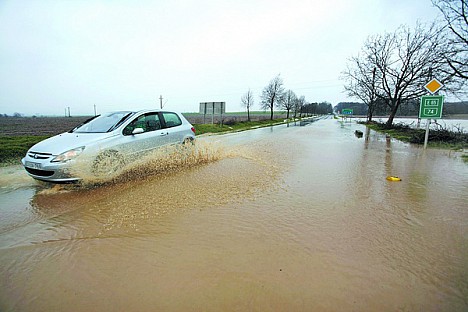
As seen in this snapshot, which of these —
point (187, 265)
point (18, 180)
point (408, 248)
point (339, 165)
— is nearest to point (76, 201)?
point (18, 180)

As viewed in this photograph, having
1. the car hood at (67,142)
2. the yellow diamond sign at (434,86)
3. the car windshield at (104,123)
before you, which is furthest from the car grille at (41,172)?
the yellow diamond sign at (434,86)

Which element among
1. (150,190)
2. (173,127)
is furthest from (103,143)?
(173,127)

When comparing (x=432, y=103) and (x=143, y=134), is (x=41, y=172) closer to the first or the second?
(x=143, y=134)

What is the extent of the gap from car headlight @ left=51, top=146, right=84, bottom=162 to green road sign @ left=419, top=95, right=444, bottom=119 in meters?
13.8

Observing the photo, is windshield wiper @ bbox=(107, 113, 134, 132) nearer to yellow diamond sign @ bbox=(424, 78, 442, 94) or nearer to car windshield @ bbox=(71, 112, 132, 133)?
car windshield @ bbox=(71, 112, 132, 133)

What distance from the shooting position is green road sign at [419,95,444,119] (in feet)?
35.7

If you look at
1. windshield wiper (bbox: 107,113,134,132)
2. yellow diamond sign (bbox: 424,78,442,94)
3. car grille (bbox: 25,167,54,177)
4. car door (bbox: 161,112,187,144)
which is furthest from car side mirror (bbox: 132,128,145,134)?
yellow diamond sign (bbox: 424,78,442,94)

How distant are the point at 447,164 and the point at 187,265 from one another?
9342 mm

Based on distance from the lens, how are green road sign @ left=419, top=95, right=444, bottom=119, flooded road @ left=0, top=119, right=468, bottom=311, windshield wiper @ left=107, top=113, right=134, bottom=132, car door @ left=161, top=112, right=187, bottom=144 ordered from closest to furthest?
flooded road @ left=0, top=119, right=468, bottom=311
windshield wiper @ left=107, top=113, right=134, bottom=132
car door @ left=161, top=112, right=187, bottom=144
green road sign @ left=419, top=95, right=444, bottom=119

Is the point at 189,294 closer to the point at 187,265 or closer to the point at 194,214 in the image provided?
the point at 187,265

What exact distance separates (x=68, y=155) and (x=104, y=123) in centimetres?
155

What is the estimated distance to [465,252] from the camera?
2816 millimetres

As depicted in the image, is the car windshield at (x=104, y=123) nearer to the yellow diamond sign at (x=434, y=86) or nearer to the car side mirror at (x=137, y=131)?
the car side mirror at (x=137, y=131)

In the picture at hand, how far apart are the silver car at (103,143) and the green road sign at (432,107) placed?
1132 cm
